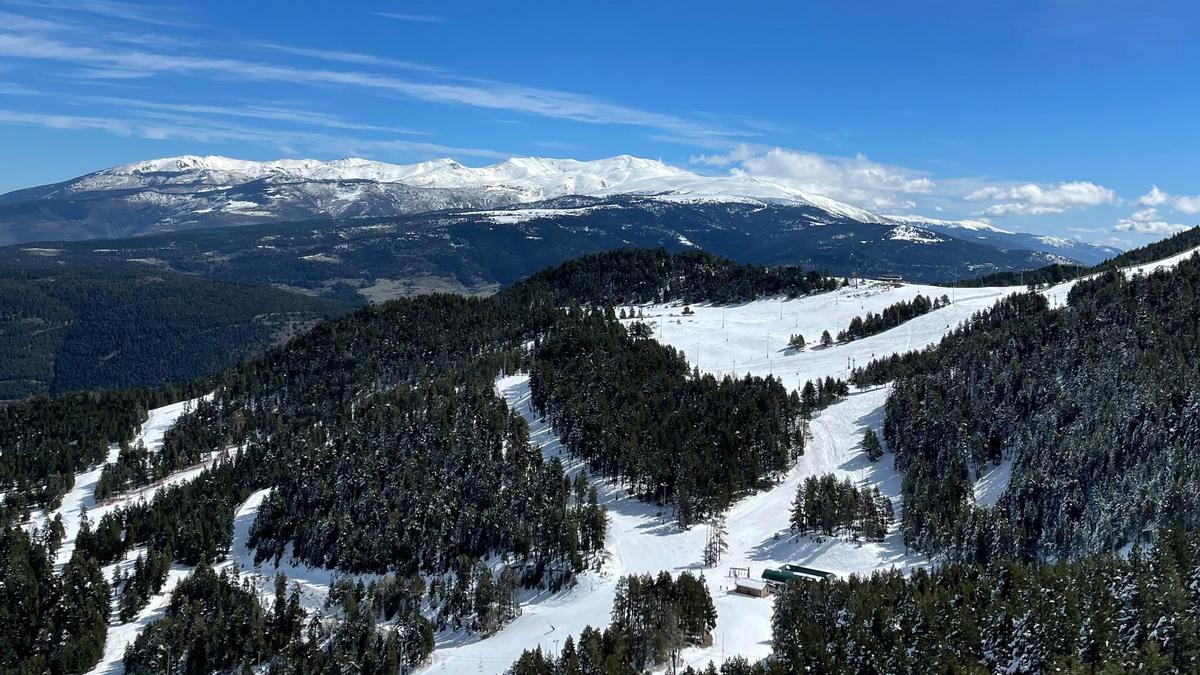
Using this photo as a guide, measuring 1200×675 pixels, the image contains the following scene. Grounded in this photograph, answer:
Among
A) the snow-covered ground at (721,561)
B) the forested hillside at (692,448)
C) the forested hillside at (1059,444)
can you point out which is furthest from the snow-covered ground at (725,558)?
the forested hillside at (1059,444)

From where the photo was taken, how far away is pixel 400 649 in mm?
126625

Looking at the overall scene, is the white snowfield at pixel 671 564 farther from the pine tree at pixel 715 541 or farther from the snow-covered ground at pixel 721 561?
the pine tree at pixel 715 541

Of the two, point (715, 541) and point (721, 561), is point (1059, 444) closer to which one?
point (715, 541)

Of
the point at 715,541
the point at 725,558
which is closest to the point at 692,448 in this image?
the point at 715,541

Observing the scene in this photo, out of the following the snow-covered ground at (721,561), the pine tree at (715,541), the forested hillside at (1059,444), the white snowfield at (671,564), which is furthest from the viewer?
the pine tree at (715,541)

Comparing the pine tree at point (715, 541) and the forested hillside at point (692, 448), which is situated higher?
the forested hillside at point (692, 448)

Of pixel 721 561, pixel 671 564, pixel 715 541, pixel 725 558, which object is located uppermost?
pixel 715 541

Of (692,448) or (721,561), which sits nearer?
(721,561)

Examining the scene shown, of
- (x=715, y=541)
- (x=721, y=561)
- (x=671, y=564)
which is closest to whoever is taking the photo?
(x=671, y=564)

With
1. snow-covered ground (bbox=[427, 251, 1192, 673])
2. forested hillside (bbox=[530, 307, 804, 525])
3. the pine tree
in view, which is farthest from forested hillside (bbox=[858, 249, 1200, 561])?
the pine tree

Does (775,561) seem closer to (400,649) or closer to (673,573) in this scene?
(673,573)

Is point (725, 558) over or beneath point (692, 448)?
beneath

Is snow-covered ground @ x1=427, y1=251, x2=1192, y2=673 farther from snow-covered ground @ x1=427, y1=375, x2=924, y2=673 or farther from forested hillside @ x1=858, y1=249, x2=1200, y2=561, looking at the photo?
forested hillside @ x1=858, y1=249, x2=1200, y2=561

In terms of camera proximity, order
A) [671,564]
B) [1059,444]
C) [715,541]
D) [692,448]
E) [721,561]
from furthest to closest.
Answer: [692,448], [1059,444], [715,541], [721,561], [671,564]
